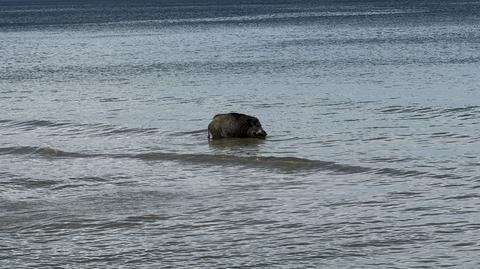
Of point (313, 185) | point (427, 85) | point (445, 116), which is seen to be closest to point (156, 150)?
point (313, 185)

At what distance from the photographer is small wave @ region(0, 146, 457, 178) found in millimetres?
17203

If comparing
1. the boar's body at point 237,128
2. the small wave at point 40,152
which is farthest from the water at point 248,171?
the boar's body at point 237,128

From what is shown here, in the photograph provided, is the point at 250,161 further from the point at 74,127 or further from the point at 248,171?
the point at 74,127

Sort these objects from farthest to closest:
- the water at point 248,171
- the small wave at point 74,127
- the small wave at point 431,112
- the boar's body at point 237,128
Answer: the small wave at point 431,112 < the small wave at point 74,127 < the boar's body at point 237,128 < the water at point 248,171

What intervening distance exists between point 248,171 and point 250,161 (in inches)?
41.6

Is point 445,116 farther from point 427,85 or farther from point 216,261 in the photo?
point 216,261

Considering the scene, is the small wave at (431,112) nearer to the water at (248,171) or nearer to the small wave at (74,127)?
the water at (248,171)

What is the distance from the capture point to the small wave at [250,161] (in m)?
17.2

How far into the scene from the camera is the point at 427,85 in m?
32.5

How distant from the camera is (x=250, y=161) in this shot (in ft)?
62.1

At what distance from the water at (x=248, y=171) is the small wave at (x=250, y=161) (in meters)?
0.06

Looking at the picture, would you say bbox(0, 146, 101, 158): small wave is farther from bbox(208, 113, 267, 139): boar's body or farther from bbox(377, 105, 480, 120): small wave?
bbox(377, 105, 480, 120): small wave

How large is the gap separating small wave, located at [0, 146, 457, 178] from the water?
2.5 inches

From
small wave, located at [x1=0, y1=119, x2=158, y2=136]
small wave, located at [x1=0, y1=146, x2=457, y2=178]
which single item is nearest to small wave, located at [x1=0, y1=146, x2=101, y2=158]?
→ small wave, located at [x1=0, y1=146, x2=457, y2=178]
